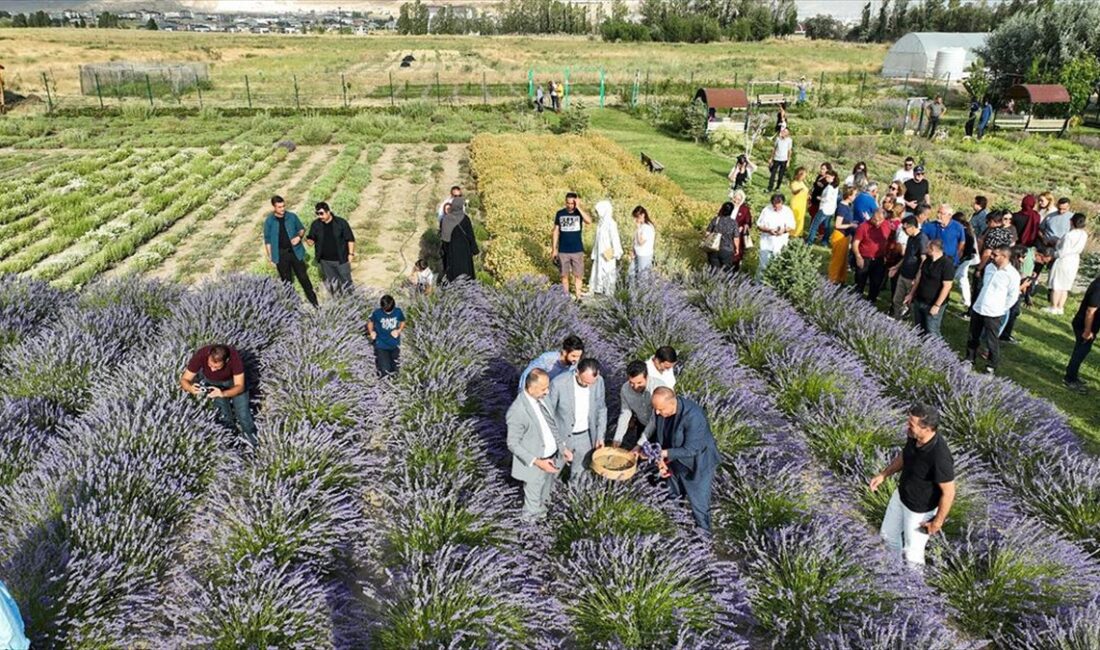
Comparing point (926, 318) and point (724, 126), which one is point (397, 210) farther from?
point (724, 126)

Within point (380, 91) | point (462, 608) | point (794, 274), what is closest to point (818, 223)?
point (794, 274)

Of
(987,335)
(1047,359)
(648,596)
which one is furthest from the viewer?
(1047,359)

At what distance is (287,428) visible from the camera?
5.84 m

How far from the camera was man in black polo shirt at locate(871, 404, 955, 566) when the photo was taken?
14.5 feet

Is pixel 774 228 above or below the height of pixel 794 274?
→ above

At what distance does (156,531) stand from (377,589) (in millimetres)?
1585

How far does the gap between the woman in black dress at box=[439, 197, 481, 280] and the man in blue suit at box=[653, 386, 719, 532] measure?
4997 mm

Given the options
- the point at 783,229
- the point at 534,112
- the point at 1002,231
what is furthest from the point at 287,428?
the point at 534,112

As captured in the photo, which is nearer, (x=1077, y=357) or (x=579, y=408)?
(x=579, y=408)

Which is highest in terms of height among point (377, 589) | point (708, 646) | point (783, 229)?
point (783, 229)

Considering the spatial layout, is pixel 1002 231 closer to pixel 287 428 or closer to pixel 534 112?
pixel 287 428

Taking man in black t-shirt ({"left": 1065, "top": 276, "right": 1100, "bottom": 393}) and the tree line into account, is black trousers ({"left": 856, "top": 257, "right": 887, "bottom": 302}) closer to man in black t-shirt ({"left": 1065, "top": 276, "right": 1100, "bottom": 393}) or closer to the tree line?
man in black t-shirt ({"left": 1065, "top": 276, "right": 1100, "bottom": 393})

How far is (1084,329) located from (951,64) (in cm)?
4131

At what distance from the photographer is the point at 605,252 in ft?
31.4
